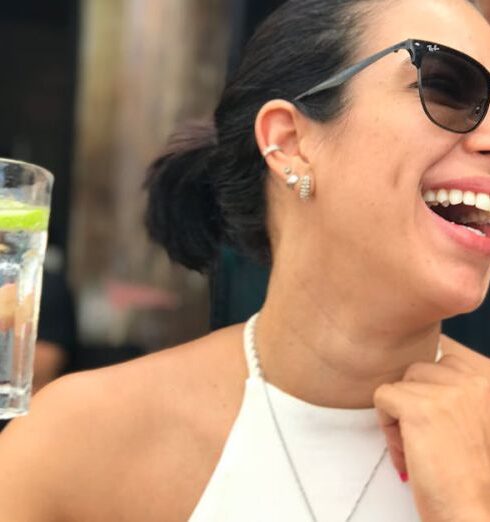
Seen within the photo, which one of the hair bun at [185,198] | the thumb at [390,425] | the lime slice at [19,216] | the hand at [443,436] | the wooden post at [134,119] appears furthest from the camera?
the wooden post at [134,119]

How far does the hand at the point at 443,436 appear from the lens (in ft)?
4.44

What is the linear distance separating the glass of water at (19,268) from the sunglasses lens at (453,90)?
0.58 metres

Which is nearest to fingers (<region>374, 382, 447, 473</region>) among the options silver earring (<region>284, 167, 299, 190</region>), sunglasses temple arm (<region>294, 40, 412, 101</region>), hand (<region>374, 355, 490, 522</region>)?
hand (<region>374, 355, 490, 522</region>)

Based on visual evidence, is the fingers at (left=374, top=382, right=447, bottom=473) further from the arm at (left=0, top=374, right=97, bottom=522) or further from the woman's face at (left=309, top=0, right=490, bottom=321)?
the arm at (left=0, top=374, right=97, bottom=522)

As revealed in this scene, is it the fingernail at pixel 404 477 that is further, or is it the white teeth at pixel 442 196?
the fingernail at pixel 404 477

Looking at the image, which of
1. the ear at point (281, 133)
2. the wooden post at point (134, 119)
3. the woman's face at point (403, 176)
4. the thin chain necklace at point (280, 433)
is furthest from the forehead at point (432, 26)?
the wooden post at point (134, 119)

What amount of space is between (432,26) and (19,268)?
0.76m

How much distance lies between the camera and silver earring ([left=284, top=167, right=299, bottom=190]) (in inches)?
61.4

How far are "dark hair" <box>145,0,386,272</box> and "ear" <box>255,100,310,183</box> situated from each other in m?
0.03

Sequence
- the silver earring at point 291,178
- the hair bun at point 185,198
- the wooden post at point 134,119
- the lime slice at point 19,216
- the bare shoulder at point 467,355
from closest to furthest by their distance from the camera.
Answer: the lime slice at point 19,216, the silver earring at point 291,178, the bare shoulder at point 467,355, the hair bun at point 185,198, the wooden post at point 134,119

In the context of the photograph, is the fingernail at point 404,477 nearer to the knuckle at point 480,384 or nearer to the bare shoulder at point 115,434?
the knuckle at point 480,384

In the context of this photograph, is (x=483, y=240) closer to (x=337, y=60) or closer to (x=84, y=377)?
(x=337, y=60)

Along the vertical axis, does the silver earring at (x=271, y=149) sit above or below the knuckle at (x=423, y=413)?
above

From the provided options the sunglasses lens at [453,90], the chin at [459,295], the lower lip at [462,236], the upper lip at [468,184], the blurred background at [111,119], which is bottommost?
the blurred background at [111,119]
